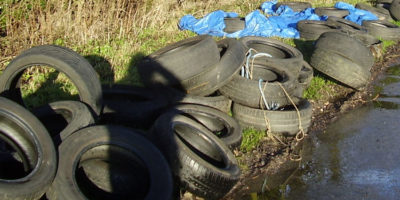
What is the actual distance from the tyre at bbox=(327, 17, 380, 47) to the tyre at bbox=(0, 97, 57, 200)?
7.71 metres

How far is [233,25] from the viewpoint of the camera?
33.9 ft

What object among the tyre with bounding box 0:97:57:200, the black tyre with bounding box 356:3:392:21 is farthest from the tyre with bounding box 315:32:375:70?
the black tyre with bounding box 356:3:392:21

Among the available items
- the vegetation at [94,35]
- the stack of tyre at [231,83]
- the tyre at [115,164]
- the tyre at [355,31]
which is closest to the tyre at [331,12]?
the tyre at [355,31]

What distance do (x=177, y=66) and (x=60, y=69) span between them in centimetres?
153

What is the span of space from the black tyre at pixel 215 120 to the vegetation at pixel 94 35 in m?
0.30

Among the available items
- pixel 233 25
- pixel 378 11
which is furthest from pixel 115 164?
pixel 378 11

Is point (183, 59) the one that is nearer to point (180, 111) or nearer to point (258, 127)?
point (180, 111)

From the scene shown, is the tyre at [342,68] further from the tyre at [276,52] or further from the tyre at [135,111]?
the tyre at [135,111]

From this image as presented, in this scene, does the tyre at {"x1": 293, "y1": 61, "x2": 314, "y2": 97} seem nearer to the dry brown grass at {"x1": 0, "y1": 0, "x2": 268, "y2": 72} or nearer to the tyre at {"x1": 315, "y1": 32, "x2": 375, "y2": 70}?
the tyre at {"x1": 315, "y1": 32, "x2": 375, "y2": 70}

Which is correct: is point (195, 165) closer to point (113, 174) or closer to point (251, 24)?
point (113, 174)

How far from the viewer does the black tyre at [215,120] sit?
5.19 meters

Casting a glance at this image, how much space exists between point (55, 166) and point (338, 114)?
16.4 ft

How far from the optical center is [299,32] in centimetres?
1027

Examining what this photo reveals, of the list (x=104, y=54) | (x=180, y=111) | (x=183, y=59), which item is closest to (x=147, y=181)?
(x=180, y=111)
